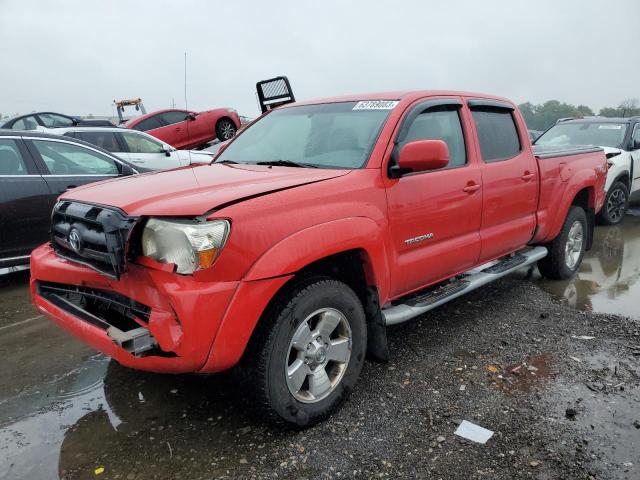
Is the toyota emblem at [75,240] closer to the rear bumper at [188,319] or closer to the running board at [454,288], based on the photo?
the rear bumper at [188,319]

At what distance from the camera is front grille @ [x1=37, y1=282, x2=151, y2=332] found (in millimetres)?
2412

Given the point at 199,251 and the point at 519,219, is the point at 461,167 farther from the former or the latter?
the point at 199,251

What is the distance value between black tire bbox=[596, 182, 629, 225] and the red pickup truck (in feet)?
15.2

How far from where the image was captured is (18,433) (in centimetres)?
274

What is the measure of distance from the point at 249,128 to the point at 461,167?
5.55 feet

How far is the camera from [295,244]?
2439 mm

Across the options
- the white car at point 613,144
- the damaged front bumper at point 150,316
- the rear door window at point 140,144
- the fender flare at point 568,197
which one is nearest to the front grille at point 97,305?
the damaged front bumper at point 150,316

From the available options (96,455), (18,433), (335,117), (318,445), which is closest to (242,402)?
(318,445)

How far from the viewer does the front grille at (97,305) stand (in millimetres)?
2412

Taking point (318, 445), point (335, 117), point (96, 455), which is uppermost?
point (335, 117)

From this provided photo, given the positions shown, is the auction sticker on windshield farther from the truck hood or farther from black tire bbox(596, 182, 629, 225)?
black tire bbox(596, 182, 629, 225)

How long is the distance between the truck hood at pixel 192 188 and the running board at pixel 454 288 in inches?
37.1

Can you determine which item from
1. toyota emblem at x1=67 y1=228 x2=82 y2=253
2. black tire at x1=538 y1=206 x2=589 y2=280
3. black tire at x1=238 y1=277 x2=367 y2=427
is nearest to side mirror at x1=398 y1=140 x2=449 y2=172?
black tire at x1=238 y1=277 x2=367 y2=427

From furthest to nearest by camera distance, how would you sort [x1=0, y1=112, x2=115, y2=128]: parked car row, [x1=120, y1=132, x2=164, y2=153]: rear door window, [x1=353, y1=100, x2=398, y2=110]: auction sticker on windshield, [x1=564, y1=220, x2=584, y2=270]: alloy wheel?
[x1=0, y1=112, x2=115, y2=128]: parked car row → [x1=120, y1=132, x2=164, y2=153]: rear door window → [x1=564, y1=220, x2=584, y2=270]: alloy wheel → [x1=353, y1=100, x2=398, y2=110]: auction sticker on windshield
